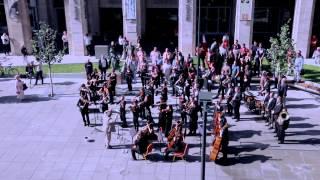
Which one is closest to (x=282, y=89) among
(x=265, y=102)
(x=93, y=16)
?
(x=265, y=102)

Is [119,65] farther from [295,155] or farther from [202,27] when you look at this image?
[295,155]

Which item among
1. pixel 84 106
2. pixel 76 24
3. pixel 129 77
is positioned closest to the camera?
pixel 84 106

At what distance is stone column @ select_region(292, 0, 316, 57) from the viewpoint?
27.2m

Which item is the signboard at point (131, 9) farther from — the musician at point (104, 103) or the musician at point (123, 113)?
the musician at point (123, 113)

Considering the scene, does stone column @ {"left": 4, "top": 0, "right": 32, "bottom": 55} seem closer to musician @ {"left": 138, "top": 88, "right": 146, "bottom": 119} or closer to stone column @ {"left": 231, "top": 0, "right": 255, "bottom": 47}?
stone column @ {"left": 231, "top": 0, "right": 255, "bottom": 47}

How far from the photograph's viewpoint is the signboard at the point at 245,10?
27562 millimetres

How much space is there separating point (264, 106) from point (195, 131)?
11.3 feet

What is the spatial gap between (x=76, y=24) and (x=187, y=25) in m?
8.07

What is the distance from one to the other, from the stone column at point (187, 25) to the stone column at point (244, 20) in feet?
9.75

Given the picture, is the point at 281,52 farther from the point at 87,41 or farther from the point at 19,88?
the point at 87,41

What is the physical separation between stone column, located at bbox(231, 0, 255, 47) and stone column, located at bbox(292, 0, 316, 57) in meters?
3.05

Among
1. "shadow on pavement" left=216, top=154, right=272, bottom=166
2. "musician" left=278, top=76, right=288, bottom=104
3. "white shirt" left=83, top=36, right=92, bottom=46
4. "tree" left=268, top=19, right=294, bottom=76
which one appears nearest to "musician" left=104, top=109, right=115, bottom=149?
"shadow on pavement" left=216, top=154, right=272, bottom=166

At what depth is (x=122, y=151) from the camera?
1504 cm

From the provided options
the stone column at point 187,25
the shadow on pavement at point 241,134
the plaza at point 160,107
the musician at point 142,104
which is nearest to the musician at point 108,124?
the plaza at point 160,107
